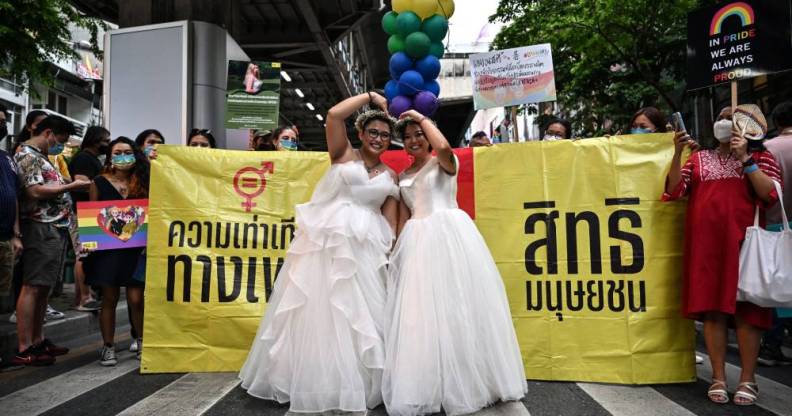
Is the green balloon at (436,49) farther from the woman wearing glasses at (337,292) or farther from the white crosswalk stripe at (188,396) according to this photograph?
the white crosswalk stripe at (188,396)

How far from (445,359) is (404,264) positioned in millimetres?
677

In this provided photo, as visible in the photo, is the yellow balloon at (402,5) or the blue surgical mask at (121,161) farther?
the yellow balloon at (402,5)

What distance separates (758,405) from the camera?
11.7 feet

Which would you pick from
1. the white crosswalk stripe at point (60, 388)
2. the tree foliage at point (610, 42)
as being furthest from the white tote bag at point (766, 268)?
the tree foliage at point (610, 42)

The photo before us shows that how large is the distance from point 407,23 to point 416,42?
25 centimetres

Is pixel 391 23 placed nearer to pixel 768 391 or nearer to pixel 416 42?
pixel 416 42

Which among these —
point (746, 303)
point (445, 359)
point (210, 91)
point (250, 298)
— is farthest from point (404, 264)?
point (210, 91)

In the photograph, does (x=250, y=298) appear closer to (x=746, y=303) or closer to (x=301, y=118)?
(x=746, y=303)

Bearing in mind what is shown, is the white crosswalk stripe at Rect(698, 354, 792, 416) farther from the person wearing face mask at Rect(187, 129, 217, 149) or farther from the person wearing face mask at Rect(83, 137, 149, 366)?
the person wearing face mask at Rect(187, 129, 217, 149)

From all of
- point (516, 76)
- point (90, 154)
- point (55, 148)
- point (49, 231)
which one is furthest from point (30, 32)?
point (516, 76)

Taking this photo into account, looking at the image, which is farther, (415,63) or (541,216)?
(415,63)

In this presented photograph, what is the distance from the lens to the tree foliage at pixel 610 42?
1216cm

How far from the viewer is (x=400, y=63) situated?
5.52m

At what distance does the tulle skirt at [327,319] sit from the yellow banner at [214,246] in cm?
86
